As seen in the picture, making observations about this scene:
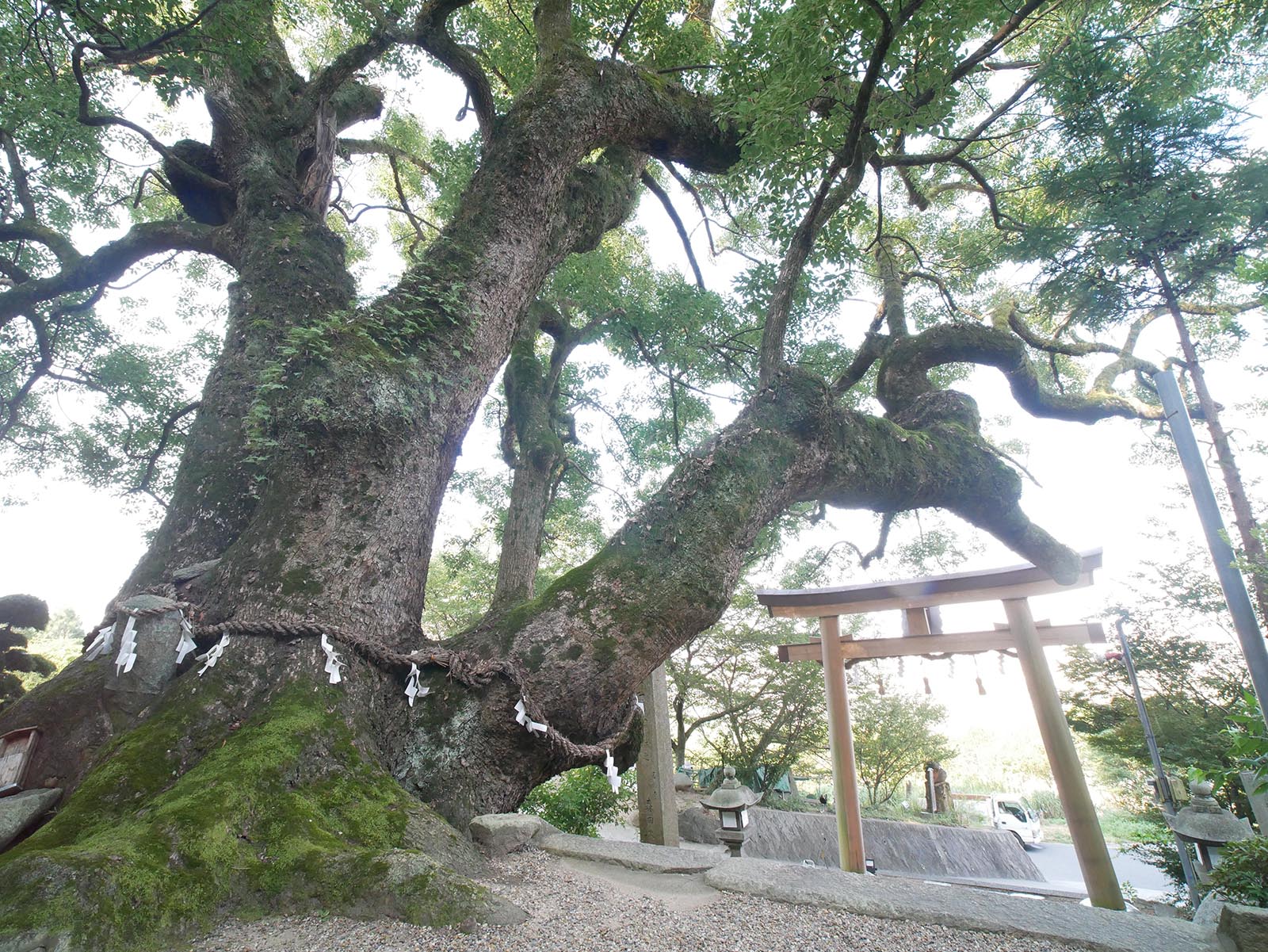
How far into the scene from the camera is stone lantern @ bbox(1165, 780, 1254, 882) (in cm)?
430

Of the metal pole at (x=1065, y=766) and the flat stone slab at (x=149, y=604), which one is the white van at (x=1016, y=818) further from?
the flat stone slab at (x=149, y=604)

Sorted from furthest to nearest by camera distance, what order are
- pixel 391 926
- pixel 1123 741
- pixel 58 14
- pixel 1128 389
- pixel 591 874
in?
pixel 1123 741 → pixel 1128 389 → pixel 58 14 → pixel 591 874 → pixel 391 926

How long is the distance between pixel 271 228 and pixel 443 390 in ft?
6.34

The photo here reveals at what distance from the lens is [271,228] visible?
149 inches

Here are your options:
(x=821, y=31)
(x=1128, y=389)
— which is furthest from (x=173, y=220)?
(x=1128, y=389)

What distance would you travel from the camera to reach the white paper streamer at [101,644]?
2.21 meters

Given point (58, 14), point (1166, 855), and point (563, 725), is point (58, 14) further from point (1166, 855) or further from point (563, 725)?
point (1166, 855)

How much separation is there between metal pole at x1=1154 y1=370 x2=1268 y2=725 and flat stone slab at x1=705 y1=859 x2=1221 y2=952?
169 centimetres

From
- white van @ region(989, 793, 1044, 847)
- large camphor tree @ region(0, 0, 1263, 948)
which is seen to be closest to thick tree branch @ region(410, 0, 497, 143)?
large camphor tree @ region(0, 0, 1263, 948)

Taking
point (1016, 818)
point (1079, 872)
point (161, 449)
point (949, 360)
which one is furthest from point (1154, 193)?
point (1016, 818)

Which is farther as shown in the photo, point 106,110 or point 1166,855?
point 1166,855

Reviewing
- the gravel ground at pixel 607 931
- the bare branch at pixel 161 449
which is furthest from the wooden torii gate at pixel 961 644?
the bare branch at pixel 161 449

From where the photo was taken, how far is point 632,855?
264 cm

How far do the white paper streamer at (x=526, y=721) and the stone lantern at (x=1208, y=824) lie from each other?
4880 millimetres
